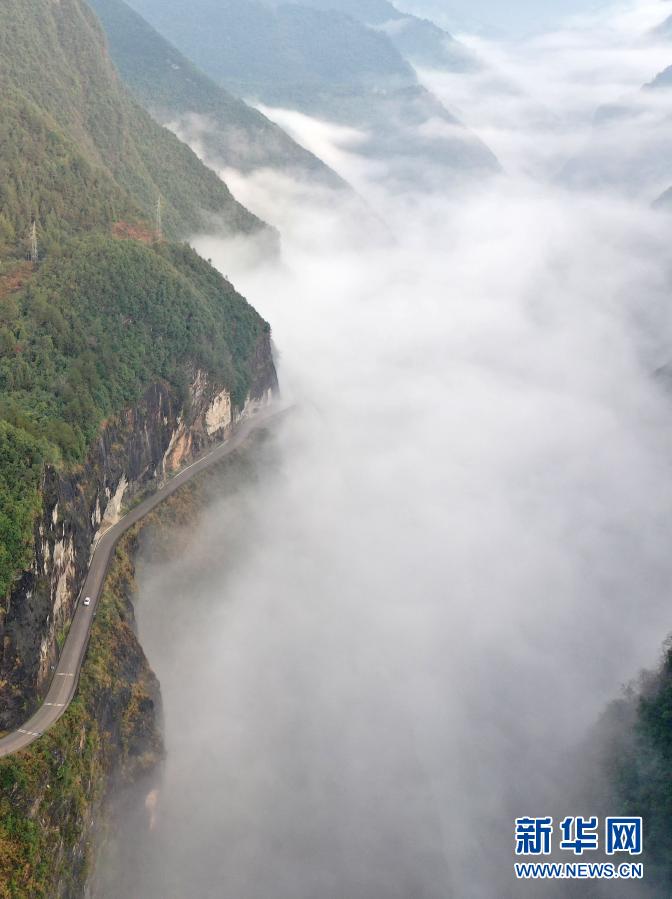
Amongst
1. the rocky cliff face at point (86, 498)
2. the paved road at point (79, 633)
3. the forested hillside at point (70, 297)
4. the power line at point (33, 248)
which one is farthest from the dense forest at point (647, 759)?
the power line at point (33, 248)

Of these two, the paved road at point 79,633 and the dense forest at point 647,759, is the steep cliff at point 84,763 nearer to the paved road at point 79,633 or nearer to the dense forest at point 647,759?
the paved road at point 79,633

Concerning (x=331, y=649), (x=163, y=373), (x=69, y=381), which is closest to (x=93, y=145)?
(x=163, y=373)

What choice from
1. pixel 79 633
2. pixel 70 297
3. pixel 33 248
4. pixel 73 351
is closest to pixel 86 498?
pixel 79 633

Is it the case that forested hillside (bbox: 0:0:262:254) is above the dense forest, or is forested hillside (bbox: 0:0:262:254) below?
above

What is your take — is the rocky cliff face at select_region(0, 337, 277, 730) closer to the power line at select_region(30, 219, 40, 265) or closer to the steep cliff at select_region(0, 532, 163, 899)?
the steep cliff at select_region(0, 532, 163, 899)

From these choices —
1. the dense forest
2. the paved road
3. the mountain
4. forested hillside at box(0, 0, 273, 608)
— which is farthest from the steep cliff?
the dense forest

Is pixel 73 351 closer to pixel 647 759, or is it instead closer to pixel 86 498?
pixel 86 498
